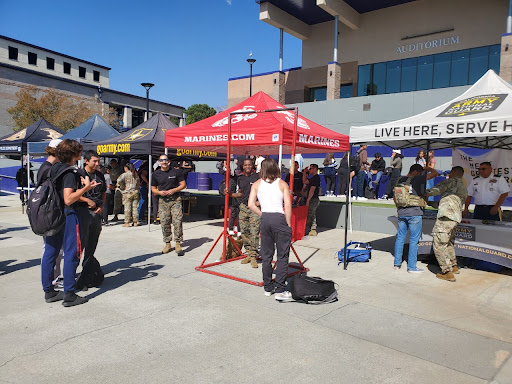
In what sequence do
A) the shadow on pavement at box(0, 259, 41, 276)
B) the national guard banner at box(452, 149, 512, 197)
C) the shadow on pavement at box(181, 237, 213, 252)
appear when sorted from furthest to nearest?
1. the national guard banner at box(452, 149, 512, 197)
2. the shadow on pavement at box(181, 237, 213, 252)
3. the shadow on pavement at box(0, 259, 41, 276)

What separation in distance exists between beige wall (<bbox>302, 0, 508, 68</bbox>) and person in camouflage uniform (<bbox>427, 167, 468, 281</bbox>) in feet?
61.8

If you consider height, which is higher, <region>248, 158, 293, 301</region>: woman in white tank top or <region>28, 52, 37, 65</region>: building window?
<region>28, 52, 37, 65</region>: building window

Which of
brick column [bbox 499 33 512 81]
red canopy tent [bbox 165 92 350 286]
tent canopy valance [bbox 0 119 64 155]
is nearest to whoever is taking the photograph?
red canopy tent [bbox 165 92 350 286]

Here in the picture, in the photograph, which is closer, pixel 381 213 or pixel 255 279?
pixel 255 279

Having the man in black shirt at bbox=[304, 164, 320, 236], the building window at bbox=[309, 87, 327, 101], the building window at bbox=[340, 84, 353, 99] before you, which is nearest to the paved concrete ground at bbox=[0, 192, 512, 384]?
the man in black shirt at bbox=[304, 164, 320, 236]

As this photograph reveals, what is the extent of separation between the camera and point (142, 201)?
40.5ft

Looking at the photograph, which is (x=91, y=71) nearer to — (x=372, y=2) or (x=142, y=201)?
(x=372, y=2)

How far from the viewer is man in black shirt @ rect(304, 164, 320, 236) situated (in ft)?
32.9

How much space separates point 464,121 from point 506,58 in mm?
15386

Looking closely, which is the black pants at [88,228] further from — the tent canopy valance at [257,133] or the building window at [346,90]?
the building window at [346,90]

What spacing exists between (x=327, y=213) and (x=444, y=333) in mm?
7622

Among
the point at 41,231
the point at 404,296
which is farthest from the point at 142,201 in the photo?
the point at 404,296

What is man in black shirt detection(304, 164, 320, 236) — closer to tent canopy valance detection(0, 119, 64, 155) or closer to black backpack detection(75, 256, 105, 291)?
black backpack detection(75, 256, 105, 291)

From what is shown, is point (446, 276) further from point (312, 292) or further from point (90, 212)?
point (90, 212)
